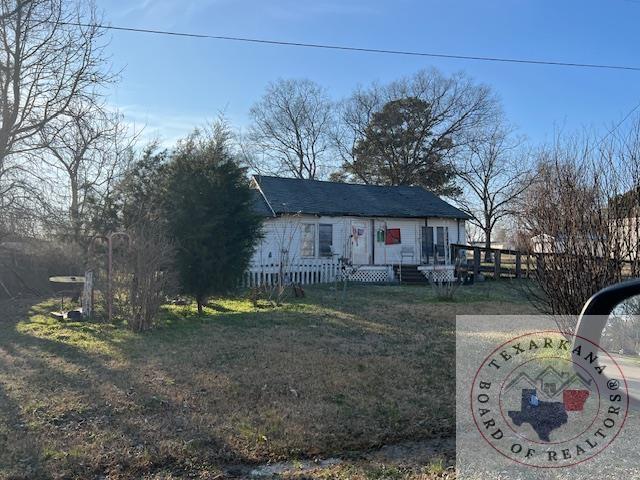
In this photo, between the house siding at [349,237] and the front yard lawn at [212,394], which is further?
the house siding at [349,237]

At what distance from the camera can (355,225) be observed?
71.9 feet

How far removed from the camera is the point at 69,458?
3678 millimetres

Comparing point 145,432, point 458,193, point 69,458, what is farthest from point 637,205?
point 458,193

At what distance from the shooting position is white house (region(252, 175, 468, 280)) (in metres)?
20.3

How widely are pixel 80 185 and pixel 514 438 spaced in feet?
68.0

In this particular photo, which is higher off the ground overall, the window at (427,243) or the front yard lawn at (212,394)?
the window at (427,243)

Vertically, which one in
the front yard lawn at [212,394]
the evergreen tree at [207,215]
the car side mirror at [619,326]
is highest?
the evergreen tree at [207,215]

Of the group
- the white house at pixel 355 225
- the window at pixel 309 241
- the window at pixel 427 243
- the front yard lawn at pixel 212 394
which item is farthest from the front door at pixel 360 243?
the front yard lawn at pixel 212 394

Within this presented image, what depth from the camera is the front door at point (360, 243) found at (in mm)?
21766

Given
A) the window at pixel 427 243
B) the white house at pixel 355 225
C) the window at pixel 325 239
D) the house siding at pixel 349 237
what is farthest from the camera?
the window at pixel 427 243

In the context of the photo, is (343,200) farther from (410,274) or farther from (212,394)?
(212,394)

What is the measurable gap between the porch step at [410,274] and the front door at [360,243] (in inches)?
52.3

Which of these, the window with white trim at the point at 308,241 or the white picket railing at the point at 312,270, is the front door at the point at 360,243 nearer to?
the white picket railing at the point at 312,270

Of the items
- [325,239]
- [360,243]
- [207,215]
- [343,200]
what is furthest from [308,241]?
[207,215]
